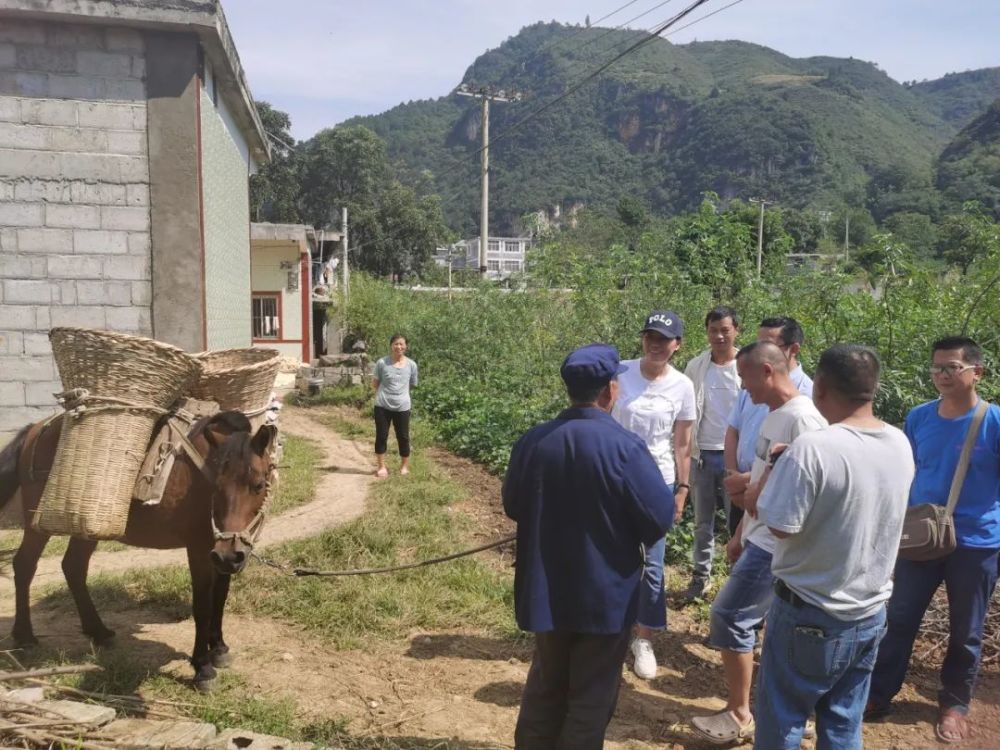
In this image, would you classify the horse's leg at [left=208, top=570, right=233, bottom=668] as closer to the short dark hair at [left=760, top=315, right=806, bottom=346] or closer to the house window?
the short dark hair at [left=760, top=315, right=806, bottom=346]

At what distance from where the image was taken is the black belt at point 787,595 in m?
2.72

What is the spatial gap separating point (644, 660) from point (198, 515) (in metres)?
2.62

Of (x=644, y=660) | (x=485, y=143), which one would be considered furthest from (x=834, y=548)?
(x=485, y=143)

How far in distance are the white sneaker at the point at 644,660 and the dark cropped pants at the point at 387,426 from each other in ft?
16.7

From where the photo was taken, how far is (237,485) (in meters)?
3.78

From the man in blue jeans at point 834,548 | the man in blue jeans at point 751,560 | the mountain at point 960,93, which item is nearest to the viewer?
the man in blue jeans at point 834,548

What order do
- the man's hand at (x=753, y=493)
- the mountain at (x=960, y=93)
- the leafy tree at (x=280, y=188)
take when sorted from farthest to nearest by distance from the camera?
the mountain at (x=960, y=93), the leafy tree at (x=280, y=188), the man's hand at (x=753, y=493)

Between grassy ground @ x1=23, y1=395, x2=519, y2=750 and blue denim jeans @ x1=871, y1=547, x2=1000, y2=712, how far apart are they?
2130 millimetres

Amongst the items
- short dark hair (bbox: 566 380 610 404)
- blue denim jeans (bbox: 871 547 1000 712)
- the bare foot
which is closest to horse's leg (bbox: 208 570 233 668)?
short dark hair (bbox: 566 380 610 404)

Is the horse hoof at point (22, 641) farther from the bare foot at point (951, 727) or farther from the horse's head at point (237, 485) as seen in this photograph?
the bare foot at point (951, 727)

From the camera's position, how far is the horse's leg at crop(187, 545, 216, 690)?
4.12 metres

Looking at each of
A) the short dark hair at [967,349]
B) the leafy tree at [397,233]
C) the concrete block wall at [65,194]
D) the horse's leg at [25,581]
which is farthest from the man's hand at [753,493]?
the leafy tree at [397,233]

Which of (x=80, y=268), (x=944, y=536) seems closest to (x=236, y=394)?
(x=80, y=268)

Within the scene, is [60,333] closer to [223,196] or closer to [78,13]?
[78,13]
